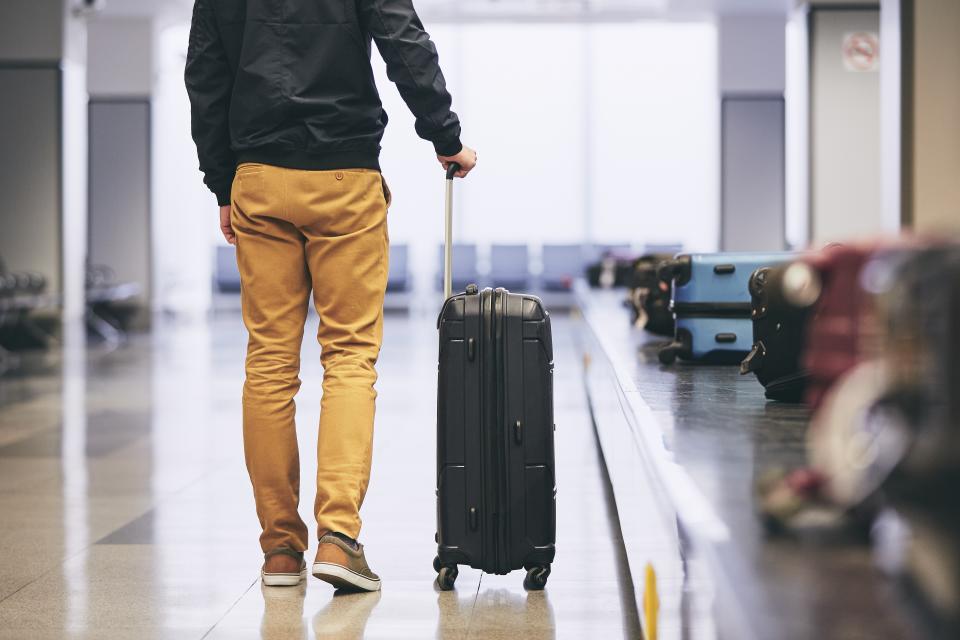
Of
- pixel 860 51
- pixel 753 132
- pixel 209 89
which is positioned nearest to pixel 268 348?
pixel 209 89

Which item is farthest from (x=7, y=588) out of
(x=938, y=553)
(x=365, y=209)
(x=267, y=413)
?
(x=938, y=553)

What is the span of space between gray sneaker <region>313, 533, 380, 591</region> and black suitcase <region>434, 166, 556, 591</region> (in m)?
0.17

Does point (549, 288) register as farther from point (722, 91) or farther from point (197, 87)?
point (197, 87)

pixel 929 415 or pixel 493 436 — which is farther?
pixel 493 436

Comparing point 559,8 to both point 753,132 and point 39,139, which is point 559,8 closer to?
point 753,132

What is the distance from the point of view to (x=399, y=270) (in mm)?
14211

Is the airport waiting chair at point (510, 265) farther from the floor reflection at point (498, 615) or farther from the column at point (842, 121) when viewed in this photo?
the floor reflection at point (498, 615)

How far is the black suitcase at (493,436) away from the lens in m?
2.16

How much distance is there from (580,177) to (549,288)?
1.69 metres

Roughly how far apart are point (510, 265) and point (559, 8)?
310cm

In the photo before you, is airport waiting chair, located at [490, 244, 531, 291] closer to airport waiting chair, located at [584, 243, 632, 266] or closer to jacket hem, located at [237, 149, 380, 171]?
airport waiting chair, located at [584, 243, 632, 266]

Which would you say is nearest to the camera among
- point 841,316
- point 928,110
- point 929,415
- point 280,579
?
point 929,415

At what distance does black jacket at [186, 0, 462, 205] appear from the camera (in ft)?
7.14

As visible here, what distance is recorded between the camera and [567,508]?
3.04 meters
